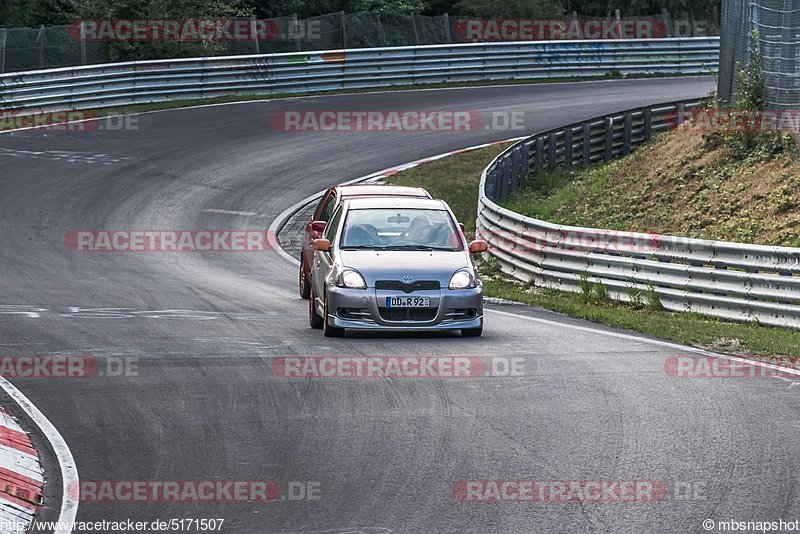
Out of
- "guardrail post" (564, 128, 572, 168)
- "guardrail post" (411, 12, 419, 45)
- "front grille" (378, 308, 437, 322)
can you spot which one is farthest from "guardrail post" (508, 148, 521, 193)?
"guardrail post" (411, 12, 419, 45)

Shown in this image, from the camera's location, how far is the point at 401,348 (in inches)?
522

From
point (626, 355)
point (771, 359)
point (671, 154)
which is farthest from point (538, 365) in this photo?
point (671, 154)

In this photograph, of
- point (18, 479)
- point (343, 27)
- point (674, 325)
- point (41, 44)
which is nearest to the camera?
point (18, 479)

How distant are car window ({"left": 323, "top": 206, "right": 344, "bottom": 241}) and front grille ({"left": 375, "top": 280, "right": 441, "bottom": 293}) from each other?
5.21ft

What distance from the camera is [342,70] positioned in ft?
134

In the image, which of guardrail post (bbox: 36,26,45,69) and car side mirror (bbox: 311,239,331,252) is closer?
car side mirror (bbox: 311,239,331,252)

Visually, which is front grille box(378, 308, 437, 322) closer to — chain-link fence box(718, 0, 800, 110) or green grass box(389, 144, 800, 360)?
green grass box(389, 144, 800, 360)

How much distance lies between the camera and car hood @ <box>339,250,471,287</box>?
13984 millimetres

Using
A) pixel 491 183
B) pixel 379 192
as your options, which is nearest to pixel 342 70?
pixel 491 183

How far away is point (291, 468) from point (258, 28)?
113ft

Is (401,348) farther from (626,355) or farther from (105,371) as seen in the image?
(105,371)

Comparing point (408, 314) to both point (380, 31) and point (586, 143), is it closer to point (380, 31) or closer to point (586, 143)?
point (586, 143)

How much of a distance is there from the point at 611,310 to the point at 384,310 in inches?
175

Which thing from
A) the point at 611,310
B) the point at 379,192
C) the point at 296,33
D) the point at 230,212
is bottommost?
the point at 230,212
